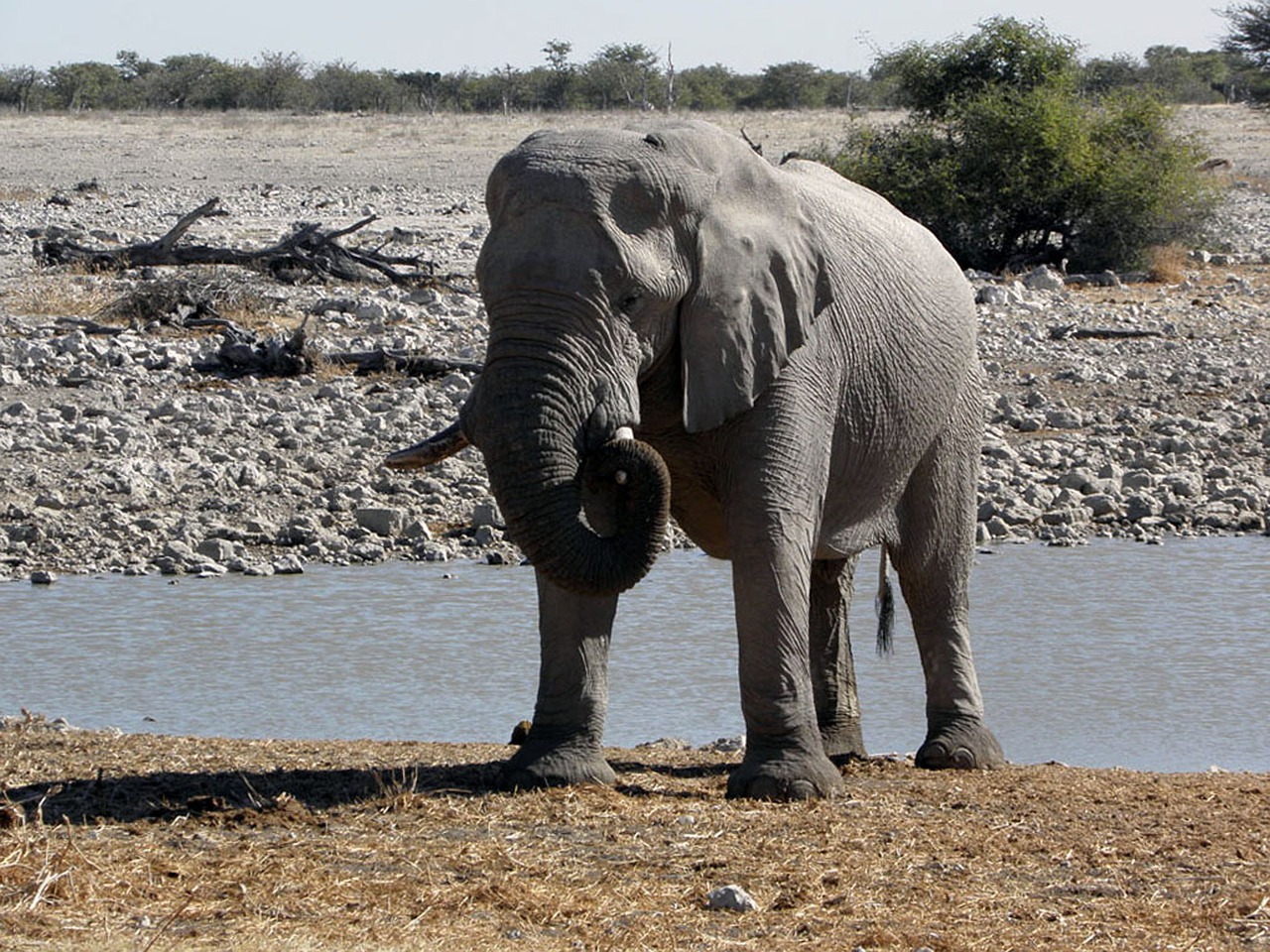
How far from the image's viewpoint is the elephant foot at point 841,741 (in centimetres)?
739

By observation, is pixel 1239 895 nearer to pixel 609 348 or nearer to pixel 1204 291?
pixel 609 348

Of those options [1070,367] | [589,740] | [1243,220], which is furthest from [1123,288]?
[589,740]

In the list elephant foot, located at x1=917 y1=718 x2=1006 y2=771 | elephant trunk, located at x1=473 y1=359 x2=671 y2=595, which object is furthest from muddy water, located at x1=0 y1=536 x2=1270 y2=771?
elephant trunk, located at x1=473 y1=359 x2=671 y2=595

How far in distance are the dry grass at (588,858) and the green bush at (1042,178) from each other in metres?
16.9

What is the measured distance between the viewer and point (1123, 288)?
2133 cm

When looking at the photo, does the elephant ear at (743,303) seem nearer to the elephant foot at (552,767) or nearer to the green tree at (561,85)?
the elephant foot at (552,767)

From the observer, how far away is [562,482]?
5.49 m

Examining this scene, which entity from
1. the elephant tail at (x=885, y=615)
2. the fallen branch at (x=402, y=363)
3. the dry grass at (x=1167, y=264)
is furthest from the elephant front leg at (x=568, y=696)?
the dry grass at (x=1167, y=264)

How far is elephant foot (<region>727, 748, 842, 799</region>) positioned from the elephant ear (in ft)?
3.39

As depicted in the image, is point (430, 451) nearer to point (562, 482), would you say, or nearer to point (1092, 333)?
point (562, 482)

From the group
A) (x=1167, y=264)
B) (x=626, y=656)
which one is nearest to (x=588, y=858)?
(x=626, y=656)

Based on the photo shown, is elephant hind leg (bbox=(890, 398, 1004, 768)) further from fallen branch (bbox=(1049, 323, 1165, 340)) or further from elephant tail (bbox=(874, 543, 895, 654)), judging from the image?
fallen branch (bbox=(1049, 323, 1165, 340))

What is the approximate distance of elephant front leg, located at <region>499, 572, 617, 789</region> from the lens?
6246 mm

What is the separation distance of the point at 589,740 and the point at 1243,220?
2513 cm
